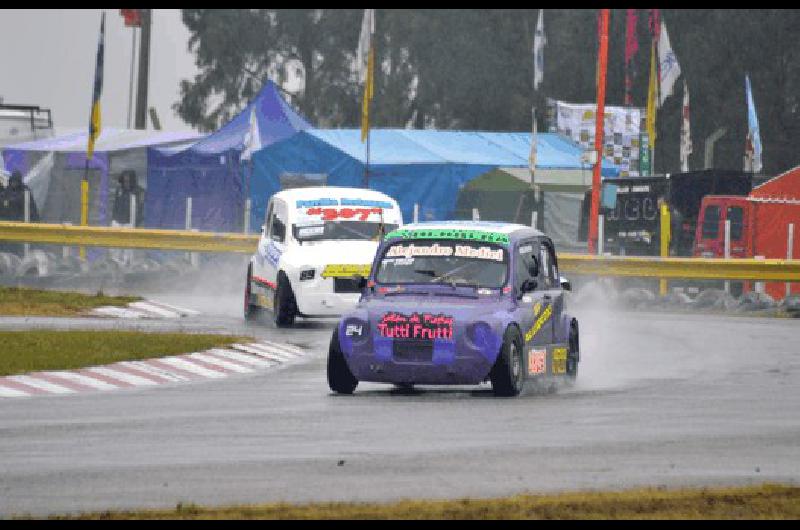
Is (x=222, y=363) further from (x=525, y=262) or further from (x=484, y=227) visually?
(x=525, y=262)

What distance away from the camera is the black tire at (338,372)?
55.2ft

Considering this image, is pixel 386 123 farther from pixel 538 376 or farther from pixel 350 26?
pixel 538 376

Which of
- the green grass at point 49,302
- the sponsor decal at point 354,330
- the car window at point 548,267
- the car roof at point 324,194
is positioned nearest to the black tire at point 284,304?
the car roof at point 324,194

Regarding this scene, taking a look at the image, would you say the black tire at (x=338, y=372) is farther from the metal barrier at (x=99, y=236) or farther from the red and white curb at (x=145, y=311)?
the metal barrier at (x=99, y=236)

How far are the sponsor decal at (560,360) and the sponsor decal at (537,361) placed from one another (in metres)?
0.37

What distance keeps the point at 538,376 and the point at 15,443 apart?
5.94 m

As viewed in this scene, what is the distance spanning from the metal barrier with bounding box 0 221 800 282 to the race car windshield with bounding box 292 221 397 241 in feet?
23.0

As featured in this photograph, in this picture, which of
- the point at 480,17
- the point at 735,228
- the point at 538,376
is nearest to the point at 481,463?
the point at 538,376

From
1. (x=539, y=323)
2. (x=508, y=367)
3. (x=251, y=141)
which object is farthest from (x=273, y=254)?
(x=251, y=141)

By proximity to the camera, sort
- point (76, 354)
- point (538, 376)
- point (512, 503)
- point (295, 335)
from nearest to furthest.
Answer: point (512, 503) < point (538, 376) < point (76, 354) < point (295, 335)

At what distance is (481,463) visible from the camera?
11.7m

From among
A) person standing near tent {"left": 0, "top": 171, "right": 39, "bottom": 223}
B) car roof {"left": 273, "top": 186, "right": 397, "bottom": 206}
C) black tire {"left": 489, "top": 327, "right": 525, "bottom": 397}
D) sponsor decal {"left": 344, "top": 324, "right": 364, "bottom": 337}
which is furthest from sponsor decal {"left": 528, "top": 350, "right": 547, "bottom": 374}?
person standing near tent {"left": 0, "top": 171, "right": 39, "bottom": 223}

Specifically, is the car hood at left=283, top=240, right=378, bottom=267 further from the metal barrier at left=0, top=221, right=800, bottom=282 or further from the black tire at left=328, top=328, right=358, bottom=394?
the black tire at left=328, top=328, right=358, bottom=394

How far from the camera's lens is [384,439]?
13070mm
